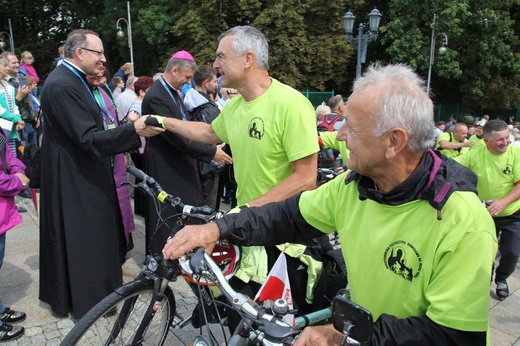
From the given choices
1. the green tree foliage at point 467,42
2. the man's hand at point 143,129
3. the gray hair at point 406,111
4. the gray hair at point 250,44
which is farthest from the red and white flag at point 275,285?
the green tree foliage at point 467,42

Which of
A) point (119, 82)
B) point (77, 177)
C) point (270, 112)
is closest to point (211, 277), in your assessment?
point (270, 112)

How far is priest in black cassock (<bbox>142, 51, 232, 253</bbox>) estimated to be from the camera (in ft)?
13.2

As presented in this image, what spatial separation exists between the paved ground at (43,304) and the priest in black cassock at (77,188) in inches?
8.1

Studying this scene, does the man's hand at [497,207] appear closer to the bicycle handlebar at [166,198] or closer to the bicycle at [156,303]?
the bicycle at [156,303]

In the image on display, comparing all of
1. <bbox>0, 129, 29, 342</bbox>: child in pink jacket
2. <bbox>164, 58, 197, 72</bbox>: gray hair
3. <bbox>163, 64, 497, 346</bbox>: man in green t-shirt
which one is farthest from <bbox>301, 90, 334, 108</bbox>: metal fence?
<bbox>163, 64, 497, 346</bbox>: man in green t-shirt

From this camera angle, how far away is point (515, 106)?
31.9 metres

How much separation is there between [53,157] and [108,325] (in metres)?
1.44

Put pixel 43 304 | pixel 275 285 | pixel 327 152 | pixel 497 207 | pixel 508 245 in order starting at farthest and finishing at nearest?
1. pixel 327 152
2. pixel 508 245
3. pixel 497 207
4. pixel 43 304
5. pixel 275 285

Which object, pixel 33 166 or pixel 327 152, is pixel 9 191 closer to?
pixel 33 166

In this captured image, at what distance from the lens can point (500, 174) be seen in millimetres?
4699

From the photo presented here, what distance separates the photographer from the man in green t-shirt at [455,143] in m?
8.54

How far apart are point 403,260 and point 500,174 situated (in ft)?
12.4

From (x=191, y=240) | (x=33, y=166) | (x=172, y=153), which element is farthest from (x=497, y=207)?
(x=33, y=166)

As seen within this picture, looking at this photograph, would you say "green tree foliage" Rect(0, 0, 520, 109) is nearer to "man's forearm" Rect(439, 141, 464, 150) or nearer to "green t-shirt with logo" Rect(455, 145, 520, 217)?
"man's forearm" Rect(439, 141, 464, 150)
